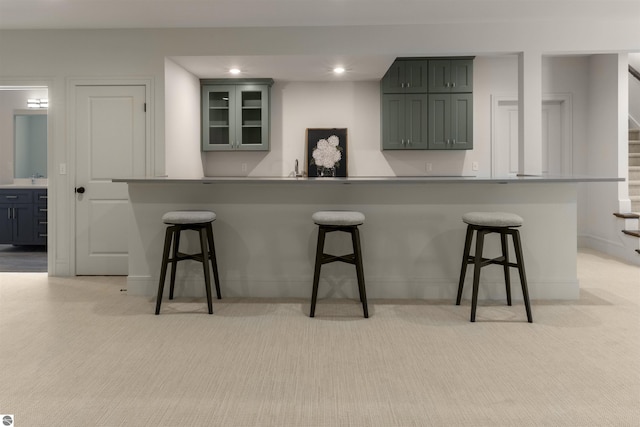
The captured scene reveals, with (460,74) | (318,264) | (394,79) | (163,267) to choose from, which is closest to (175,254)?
(163,267)

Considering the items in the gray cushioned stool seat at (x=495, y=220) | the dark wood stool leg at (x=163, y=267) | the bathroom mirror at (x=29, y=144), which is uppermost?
the bathroom mirror at (x=29, y=144)

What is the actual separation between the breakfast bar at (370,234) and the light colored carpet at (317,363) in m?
0.20

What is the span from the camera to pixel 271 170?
6.60 m

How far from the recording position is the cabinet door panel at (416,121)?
19.7 feet

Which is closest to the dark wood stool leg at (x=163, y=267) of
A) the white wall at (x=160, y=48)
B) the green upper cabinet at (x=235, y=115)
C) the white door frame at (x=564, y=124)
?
the white wall at (x=160, y=48)

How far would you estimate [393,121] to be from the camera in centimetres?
611

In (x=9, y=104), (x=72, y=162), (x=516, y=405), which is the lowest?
(x=516, y=405)

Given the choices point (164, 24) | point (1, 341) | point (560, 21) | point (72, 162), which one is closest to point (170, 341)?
point (1, 341)

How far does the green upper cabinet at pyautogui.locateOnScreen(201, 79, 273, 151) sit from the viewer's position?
620 cm

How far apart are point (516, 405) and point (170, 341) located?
1.95 m

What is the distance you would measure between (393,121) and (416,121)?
29 centimetres

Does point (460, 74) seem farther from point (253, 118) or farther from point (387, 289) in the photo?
point (387, 289)

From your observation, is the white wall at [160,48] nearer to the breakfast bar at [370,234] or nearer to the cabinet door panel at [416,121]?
the cabinet door panel at [416,121]

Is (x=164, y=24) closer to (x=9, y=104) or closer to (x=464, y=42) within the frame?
(x=464, y=42)
